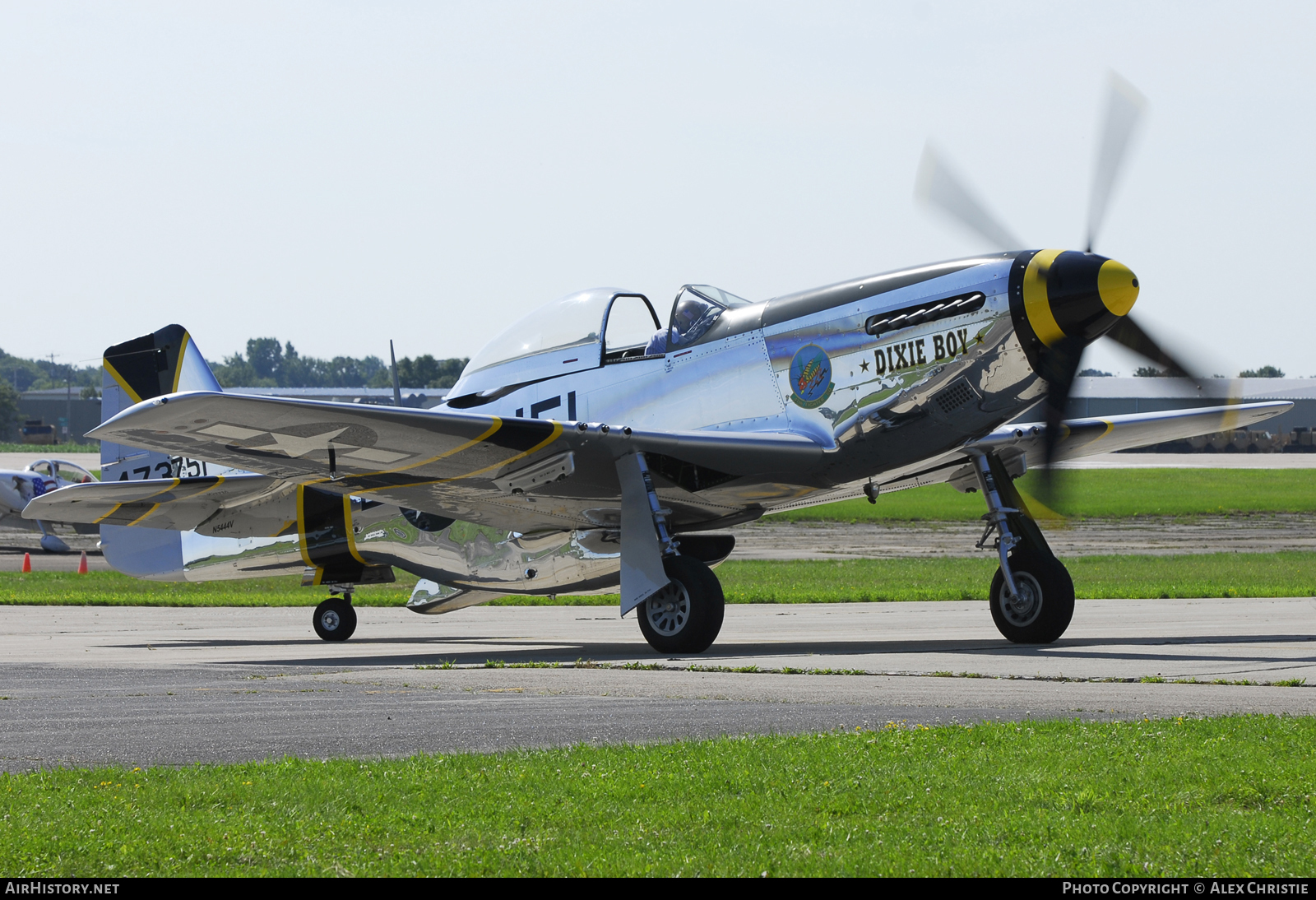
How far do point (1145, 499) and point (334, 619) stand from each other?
47979 millimetres

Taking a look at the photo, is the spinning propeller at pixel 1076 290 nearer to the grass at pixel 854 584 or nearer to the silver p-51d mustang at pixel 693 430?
the silver p-51d mustang at pixel 693 430

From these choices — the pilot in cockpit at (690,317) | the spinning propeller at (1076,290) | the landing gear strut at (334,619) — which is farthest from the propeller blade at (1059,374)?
the landing gear strut at (334,619)

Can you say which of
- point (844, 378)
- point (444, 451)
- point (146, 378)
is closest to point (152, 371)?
point (146, 378)

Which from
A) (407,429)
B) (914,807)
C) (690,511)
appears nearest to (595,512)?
(690,511)

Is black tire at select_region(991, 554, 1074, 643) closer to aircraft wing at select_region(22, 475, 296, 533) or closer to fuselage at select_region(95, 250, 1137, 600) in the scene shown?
fuselage at select_region(95, 250, 1137, 600)

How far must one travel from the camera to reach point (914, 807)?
4992mm

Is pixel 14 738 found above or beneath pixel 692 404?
beneath

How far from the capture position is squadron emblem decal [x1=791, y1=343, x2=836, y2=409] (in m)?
12.7

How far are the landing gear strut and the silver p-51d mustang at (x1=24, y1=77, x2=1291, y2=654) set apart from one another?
6.07ft

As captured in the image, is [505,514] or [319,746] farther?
[505,514]

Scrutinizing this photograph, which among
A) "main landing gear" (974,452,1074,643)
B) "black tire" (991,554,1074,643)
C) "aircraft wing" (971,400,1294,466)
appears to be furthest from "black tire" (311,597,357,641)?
"aircraft wing" (971,400,1294,466)

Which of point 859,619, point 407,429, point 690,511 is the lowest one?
point 859,619
